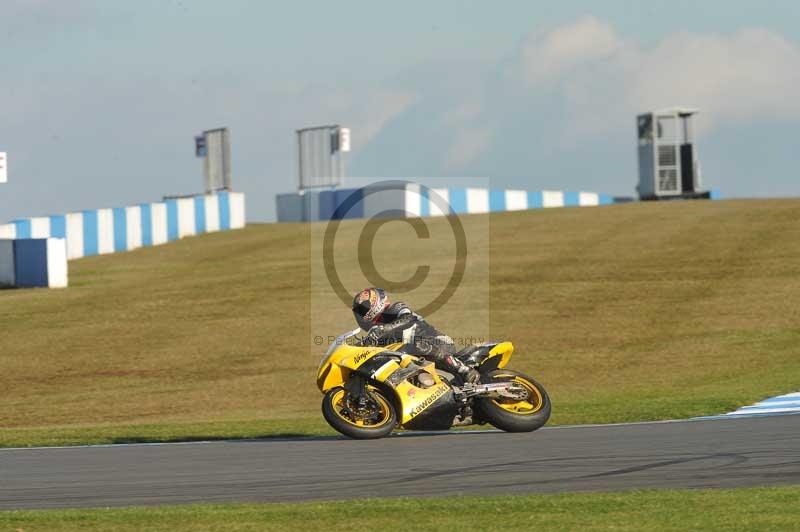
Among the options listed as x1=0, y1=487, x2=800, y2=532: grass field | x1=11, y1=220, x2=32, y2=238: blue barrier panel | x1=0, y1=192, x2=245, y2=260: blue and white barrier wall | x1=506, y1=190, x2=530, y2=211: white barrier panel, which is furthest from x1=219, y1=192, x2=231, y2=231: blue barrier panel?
x1=0, y1=487, x2=800, y2=532: grass field

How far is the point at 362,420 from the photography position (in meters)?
12.8

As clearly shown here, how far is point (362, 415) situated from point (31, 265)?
20.8 metres

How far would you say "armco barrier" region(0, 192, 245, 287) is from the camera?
31688 mm

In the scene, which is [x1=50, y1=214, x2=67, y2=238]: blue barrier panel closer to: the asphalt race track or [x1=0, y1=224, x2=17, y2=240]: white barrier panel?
[x1=0, y1=224, x2=17, y2=240]: white barrier panel

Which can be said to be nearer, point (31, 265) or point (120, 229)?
point (31, 265)

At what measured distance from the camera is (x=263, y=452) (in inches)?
482

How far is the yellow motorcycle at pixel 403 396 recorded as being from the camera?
499 inches

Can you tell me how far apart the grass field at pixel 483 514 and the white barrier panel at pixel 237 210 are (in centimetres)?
3965

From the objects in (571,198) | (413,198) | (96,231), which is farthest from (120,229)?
(571,198)

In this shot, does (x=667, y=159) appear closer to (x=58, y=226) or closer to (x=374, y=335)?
(x=58, y=226)

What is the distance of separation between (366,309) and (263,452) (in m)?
1.78

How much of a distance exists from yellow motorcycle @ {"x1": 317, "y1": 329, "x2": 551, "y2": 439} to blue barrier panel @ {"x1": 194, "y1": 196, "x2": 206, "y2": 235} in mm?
33465

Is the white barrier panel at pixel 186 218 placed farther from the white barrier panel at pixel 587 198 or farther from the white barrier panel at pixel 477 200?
the white barrier panel at pixel 587 198

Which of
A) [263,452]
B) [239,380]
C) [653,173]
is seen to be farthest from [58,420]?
[653,173]
